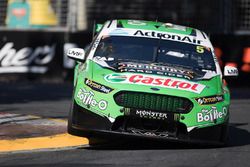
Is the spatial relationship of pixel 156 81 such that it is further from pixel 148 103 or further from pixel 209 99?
pixel 209 99

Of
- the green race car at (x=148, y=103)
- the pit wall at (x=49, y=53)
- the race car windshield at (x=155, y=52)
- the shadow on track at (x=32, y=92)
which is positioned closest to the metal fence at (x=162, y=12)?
the pit wall at (x=49, y=53)

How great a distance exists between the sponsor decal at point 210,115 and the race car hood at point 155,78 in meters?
0.22

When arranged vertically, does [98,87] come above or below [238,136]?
above

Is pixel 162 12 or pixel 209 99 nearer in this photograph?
pixel 209 99

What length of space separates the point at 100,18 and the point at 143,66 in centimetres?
1241

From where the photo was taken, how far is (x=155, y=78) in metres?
8.96

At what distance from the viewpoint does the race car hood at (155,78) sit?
8719 mm

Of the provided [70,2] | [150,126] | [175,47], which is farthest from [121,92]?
[70,2]

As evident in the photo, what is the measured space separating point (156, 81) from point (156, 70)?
1.36 ft

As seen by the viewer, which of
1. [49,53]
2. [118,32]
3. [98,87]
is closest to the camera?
[98,87]

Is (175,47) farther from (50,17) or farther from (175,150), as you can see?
(50,17)

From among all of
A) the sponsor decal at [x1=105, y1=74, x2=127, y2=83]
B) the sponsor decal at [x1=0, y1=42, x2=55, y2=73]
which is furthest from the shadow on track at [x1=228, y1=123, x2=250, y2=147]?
the sponsor decal at [x1=0, y1=42, x2=55, y2=73]

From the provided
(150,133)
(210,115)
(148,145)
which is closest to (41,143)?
(148,145)

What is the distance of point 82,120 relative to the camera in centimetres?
868
